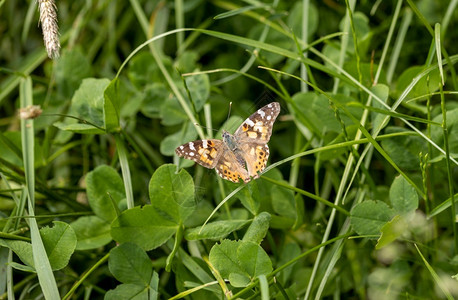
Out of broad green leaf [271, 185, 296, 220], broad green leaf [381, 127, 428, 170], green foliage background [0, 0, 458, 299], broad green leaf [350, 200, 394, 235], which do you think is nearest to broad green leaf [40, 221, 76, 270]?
green foliage background [0, 0, 458, 299]

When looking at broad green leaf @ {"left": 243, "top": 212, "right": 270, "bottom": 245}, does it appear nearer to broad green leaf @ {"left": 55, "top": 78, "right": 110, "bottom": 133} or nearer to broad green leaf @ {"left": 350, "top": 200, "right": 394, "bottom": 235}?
broad green leaf @ {"left": 350, "top": 200, "right": 394, "bottom": 235}

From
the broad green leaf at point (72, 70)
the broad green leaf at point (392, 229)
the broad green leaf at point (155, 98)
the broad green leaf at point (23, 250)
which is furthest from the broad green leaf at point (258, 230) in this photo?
the broad green leaf at point (72, 70)

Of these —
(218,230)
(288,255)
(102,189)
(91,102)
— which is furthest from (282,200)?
(91,102)

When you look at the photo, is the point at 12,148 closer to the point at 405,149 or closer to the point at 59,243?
the point at 59,243

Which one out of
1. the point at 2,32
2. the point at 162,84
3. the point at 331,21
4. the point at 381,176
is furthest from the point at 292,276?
the point at 2,32

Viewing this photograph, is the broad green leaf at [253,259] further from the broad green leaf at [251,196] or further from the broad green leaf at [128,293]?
the broad green leaf at [128,293]

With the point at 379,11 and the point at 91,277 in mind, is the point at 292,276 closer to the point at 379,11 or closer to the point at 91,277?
the point at 91,277
